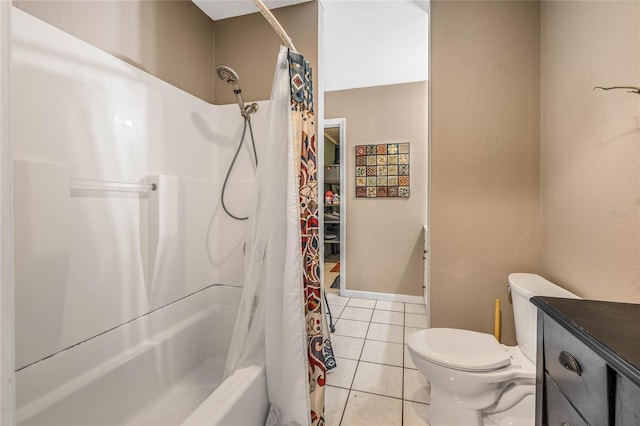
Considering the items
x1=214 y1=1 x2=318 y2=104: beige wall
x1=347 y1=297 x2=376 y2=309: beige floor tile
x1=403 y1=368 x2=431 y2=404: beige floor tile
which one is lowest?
x1=403 y1=368 x2=431 y2=404: beige floor tile

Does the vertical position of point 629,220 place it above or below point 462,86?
below

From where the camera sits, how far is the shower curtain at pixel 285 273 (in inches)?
48.4

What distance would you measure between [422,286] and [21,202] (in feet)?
10.1

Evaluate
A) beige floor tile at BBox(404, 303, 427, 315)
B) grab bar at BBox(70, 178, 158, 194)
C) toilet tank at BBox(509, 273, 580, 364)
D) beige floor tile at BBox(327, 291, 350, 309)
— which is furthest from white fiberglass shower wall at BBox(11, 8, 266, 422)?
beige floor tile at BBox(404, 303, 427, 315)

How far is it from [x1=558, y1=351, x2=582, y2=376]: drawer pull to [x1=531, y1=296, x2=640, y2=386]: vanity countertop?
2.6 inches

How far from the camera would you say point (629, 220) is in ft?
3.22

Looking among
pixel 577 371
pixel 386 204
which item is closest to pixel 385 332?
pixel 386 204

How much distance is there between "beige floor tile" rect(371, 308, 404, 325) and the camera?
8.60ft

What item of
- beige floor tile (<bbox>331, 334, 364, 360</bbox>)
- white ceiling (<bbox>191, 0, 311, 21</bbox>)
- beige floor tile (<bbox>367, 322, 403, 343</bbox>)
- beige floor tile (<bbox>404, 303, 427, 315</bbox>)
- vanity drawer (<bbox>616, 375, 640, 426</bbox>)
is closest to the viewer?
vanity drawer (<bbox>616, 375, 640, 426</bbox>)

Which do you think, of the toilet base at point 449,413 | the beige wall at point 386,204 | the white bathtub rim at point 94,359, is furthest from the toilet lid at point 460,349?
the beige wall at point 386,204

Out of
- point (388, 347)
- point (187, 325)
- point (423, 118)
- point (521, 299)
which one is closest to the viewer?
point (521, 299)

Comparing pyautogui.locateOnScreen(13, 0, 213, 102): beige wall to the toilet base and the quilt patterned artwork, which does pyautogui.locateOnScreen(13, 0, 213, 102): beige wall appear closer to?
the quilt patterned artwork

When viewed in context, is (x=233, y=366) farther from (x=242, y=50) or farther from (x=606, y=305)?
(x=242, y=50)

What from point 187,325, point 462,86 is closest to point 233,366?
point 187,325
